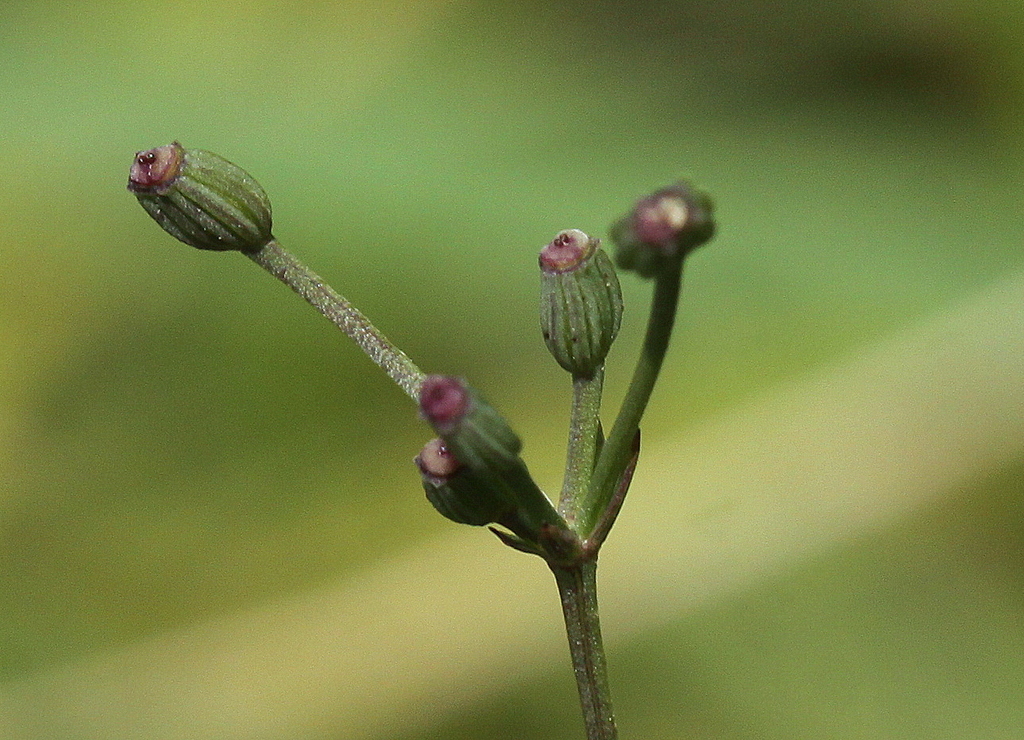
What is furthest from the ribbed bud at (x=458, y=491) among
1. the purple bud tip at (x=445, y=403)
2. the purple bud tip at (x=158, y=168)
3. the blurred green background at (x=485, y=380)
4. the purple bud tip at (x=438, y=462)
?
the blurred green background at (x=485, y=380)

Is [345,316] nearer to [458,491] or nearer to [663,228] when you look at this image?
[458,491]

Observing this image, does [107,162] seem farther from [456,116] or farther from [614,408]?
[614,408]

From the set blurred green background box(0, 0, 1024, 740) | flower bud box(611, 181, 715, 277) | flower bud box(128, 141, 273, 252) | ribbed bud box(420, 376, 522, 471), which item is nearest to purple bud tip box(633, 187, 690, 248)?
flower bud box(611, 181, 715, 277)

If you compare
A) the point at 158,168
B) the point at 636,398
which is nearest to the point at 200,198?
the point at 158,168

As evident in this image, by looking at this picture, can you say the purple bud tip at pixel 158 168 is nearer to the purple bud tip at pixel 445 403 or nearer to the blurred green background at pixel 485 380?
the purple bud tip at pixel 445 403

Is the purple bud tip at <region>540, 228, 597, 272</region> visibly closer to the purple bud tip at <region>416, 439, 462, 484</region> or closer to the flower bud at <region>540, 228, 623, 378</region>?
the flower bud at <region>540, 228, 623, 378</region>

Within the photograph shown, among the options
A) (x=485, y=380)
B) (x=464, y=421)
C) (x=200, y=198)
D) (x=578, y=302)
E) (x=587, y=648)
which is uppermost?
(x=485, y=380)
